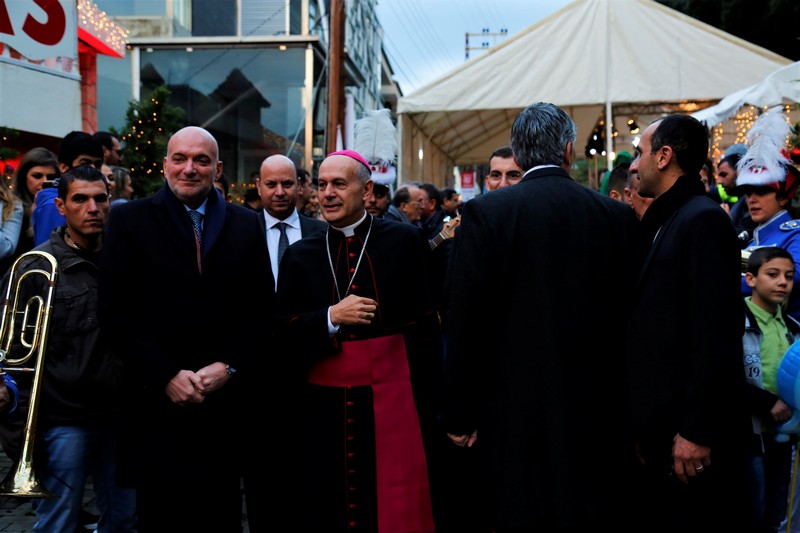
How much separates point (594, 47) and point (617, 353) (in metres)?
11.6

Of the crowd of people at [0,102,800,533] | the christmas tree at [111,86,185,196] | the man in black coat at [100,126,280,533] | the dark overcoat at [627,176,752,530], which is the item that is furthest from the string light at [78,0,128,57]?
the dark overcoat at [627,176,752,530]

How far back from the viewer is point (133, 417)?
351 centimetres

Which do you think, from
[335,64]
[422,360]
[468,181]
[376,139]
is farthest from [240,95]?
[422,360]

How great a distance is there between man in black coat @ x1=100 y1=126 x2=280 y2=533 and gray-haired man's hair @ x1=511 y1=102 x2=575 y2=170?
58.0 inches

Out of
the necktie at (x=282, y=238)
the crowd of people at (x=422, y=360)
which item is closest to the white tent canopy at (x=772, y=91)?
the crowd of people at (x=422, y=360)

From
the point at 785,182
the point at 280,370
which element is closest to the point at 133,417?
the point at 280,370

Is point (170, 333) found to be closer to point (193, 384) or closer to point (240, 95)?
point (193, 384)

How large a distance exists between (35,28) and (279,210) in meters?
6.31

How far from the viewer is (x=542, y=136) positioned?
10.2ft

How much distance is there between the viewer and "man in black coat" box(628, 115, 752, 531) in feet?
9.33

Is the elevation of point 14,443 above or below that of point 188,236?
below

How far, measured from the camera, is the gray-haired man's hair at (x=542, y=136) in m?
3.11

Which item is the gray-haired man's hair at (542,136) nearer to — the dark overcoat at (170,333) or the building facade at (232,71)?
the dark overcoat at (170,333)

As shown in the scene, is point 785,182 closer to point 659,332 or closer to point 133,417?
point 659,332
